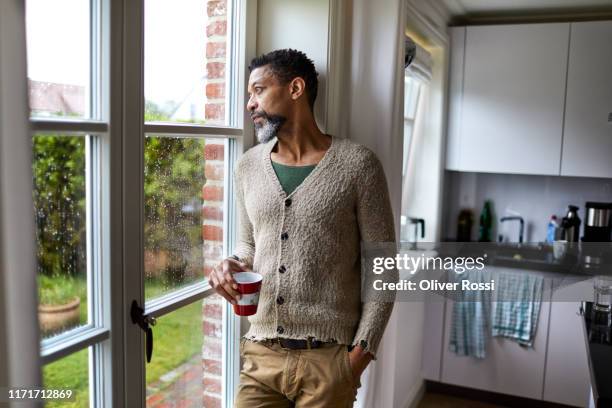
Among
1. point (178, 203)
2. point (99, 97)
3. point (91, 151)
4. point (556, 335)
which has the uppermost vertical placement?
point (99, 97)

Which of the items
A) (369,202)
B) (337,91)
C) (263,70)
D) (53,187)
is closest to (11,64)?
(53,187)

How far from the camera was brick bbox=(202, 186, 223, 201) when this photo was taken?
69.5 inches

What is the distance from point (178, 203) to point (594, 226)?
256 cm

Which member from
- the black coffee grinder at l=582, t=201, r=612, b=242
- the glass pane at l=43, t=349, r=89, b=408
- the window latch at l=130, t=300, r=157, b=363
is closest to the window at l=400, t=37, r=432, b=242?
the black coffee grinder at l=582, t=201, r=612, b=242

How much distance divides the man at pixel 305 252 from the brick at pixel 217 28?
0.21 metres

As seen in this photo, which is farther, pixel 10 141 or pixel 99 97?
pixel 99 97

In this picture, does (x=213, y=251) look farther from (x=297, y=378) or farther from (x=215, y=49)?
(x=215, y=49)

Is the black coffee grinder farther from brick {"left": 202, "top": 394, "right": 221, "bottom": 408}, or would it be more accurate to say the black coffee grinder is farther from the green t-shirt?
brick {"left": 202, "top": 394, "right": 221, "bottom": 408}

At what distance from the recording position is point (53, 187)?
1.18 m

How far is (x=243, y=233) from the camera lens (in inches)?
70.4

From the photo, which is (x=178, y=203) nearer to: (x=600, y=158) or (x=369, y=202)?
(x=369, y=202)

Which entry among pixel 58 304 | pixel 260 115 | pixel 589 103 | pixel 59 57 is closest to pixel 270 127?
pixel 260 115

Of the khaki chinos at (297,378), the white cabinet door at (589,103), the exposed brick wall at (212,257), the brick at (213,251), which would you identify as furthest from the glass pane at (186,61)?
the white cabinet door at (589,103)

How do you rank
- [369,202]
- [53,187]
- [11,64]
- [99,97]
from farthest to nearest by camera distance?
[369,202]
[99,97]
[53,187]
[11,64]
